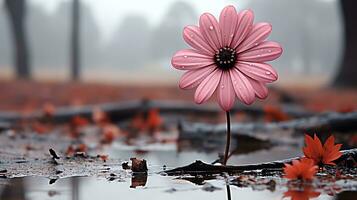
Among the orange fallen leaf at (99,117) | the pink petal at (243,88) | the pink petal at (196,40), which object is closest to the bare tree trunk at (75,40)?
the orange fallen leaf at (99,117)

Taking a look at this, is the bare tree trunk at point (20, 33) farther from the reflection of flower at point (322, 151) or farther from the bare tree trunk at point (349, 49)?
the reflection of flower at point (322, 151)

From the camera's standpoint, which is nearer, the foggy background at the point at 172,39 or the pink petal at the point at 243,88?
the pink petal at the point at 243,88

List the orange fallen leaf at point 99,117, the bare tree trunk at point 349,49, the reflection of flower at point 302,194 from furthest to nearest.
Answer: the bare tree trunk at point 349,49 → the orange fallen leaf at point 99,117 → the reflection of flower at point 302,194

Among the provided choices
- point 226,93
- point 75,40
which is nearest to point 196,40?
point 226,93

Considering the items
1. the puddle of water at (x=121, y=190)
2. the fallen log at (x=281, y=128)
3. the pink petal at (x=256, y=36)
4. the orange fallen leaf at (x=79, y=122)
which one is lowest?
the puddle of water at (x=121, y=190)

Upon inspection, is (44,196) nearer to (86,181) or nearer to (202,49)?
(86,181)

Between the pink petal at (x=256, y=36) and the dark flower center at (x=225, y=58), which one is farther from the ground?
the pink petal at (x=256, y=36)

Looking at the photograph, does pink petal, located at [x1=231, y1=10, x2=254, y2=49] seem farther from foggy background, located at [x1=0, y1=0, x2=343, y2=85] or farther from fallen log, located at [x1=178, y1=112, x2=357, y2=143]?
foggy background, located at [x1=0, y1=0, x2=343, y2=85]
